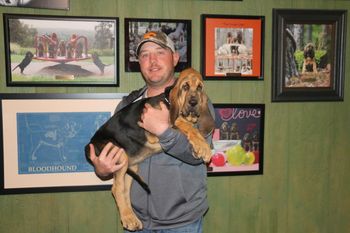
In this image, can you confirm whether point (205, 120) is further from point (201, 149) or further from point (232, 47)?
point (232, 47)

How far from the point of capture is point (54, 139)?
2072 millimetres

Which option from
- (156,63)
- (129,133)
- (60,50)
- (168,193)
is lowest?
(168,193)

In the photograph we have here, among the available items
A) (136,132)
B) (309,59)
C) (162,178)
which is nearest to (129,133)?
(136,132)

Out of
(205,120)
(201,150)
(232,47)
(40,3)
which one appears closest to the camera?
(201,150)

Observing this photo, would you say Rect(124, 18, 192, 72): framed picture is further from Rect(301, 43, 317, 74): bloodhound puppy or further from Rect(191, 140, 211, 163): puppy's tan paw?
Rect(191, 140, 211, 163): puppy's tan paw

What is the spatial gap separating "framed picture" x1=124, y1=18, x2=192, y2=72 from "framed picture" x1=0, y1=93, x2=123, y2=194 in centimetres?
23

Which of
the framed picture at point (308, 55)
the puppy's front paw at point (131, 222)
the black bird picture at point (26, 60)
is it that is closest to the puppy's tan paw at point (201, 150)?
the puppy's front paw at point (131, 222)

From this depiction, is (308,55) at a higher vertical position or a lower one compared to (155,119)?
higher

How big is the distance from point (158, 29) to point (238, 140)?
32.0 inches

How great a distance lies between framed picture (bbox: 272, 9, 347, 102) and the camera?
7.34ft

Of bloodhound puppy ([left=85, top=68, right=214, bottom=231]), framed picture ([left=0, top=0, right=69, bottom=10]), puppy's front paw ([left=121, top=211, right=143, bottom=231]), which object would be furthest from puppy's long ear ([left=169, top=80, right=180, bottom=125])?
framed picture ([left=0, top=0, right=69, bottom=10])

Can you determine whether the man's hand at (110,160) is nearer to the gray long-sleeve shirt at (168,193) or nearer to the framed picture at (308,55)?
the gray long-sleeve shirt at (168,193)

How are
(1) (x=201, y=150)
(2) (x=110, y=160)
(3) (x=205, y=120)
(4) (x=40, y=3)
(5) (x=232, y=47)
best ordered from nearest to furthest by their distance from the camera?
1. (1) (x=201, y=150)
2. (3) (x=205, y=120)
3. (2) (x=110, y=160)
4. (4) (x=40, y=3)
5. (5) (x=232, y=47)

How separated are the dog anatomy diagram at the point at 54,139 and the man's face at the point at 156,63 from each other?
572 millimetres
